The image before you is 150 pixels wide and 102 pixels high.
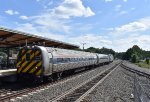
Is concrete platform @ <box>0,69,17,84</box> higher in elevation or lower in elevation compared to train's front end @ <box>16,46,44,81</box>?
lower

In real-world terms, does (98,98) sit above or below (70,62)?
below

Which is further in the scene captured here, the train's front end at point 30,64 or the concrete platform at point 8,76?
the train's front end at point 30,64

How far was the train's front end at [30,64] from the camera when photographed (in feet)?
61.3

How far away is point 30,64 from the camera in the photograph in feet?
62.6

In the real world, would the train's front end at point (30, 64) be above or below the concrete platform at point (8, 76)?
above

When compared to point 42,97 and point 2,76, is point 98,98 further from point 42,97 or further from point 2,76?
point 2,76

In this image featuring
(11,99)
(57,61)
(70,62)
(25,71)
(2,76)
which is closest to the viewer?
(11,99)

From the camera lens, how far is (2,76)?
1780cm

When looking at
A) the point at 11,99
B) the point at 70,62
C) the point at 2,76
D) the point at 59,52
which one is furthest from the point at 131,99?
the point at 70,62

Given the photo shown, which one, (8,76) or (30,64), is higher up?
(30,64)

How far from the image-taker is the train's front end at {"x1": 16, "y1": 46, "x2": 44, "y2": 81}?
Result: 18670 mm

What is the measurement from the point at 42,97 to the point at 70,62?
12.5m

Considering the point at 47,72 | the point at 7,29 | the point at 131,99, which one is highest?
the point at 7,29

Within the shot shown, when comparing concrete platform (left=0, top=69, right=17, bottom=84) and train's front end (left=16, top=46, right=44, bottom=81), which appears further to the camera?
train's front end (left=16, top=46, right=44, bottom=81)
